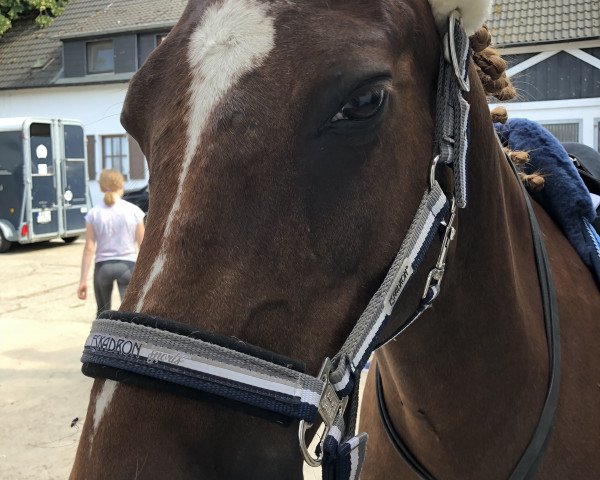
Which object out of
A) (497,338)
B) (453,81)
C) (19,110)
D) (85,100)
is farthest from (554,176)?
(19,110)

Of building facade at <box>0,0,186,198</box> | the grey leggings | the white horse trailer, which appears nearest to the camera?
the grey leggings

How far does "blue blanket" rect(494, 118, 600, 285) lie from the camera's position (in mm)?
1967

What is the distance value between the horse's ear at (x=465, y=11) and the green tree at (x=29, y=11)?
24.7m

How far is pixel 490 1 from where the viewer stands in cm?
146

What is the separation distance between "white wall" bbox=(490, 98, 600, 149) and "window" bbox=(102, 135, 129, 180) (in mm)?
11021

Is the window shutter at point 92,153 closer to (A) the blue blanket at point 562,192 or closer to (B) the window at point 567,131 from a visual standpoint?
(B) the window at point 567,131

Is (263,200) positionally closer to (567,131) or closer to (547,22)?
(567,131)

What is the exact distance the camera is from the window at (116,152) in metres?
18.0

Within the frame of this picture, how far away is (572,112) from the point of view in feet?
42.3

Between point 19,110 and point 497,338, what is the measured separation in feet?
70.5

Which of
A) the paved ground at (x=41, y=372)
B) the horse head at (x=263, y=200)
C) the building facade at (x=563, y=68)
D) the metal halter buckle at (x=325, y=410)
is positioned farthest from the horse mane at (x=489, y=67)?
the building facade at (x=563, y=68)

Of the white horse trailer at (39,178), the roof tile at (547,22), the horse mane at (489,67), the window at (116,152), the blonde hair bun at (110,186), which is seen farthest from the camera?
the window at (116,152)

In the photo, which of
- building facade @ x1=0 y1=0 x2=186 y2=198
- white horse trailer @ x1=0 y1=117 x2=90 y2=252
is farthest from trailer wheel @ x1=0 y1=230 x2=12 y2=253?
building facade @ x1=0 y1=0 x2=186 y2=198

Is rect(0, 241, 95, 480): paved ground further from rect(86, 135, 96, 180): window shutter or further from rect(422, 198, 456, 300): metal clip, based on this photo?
rect(86, 135, 96, 180): window shutter
